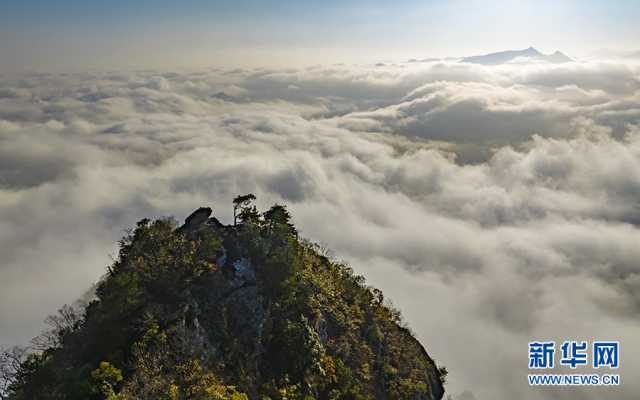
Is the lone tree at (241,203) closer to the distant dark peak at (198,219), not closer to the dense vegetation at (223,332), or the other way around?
the dense vegetation at (223,332)

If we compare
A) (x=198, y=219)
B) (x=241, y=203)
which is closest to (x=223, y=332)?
(x=198, y=219)

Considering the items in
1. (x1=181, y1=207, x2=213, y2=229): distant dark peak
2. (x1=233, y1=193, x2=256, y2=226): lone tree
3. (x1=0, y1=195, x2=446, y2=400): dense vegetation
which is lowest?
(x1=0, y1=195, x2=446, y2=400): dense vegetation

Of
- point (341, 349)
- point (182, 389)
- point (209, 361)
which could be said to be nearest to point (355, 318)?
point (341, 349)

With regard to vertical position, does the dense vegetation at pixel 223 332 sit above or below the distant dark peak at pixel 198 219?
below

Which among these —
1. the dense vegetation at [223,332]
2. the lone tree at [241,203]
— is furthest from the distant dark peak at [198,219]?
the lone tree at [241,203]

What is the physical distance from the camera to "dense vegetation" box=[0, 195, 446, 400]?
3328 centimetres

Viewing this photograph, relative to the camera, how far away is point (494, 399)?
14612cm

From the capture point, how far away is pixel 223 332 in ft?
134

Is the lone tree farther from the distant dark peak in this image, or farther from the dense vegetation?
the distant dark peak

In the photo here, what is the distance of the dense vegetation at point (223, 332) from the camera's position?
33.3 meters

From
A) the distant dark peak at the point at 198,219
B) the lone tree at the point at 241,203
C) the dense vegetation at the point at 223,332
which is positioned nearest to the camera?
the dense vegetation at the point at 223,332

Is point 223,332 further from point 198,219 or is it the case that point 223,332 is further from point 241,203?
point 241,203

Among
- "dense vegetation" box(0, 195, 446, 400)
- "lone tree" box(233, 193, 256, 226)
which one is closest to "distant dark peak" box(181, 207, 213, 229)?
"dense vegetation" box(0, 195, 446, 400)

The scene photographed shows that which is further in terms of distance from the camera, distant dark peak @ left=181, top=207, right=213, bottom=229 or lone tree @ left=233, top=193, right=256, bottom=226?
lone tree @ left=233, top=193, right=256, bottom=226
